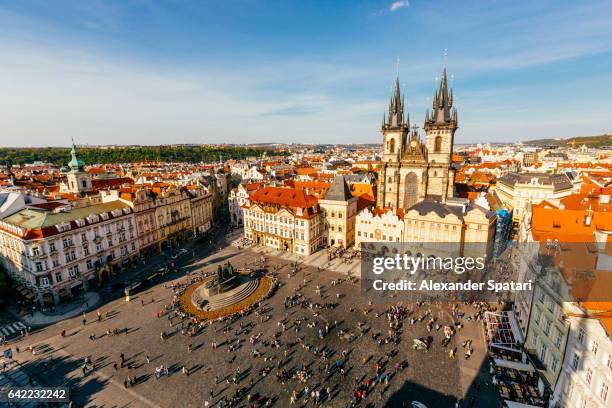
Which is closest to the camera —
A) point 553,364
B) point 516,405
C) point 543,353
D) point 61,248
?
point 516,405

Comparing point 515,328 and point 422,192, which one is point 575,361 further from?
point 422,192

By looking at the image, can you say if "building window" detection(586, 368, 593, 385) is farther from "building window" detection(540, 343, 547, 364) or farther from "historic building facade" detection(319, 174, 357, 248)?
"historic building facade" detection(319, 174, 357, 248)

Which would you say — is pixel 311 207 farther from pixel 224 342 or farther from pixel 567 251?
pixel 567 251

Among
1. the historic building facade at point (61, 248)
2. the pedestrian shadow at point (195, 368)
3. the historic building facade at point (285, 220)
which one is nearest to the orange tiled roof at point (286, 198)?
the historic building facade at point (285, 220)

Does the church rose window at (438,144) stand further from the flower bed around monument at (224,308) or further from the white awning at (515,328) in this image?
the flower bed around monument at (224,308)

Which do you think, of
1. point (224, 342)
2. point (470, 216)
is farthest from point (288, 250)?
point (470, 216)

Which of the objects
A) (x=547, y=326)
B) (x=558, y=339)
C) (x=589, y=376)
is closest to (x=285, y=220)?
(x=547, y=326)
